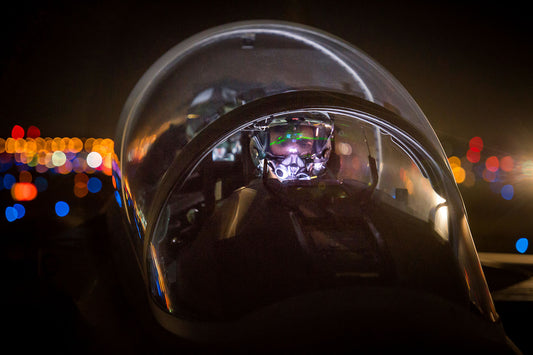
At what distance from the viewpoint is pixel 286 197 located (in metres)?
1.90

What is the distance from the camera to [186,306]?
1.74 meters

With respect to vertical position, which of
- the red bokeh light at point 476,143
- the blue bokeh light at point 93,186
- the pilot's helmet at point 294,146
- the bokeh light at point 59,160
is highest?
the pilot's helmet at point 294,146

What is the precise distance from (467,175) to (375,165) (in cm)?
1586

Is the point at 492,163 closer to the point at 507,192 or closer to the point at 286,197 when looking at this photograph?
the point at 507,192

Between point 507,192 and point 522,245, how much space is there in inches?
267

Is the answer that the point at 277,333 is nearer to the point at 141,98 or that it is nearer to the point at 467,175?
the point at 141,98

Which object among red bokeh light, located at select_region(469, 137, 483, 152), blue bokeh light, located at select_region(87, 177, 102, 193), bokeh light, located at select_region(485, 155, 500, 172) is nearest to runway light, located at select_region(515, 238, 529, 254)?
red bokeh light, located at select_region(469, 137, 483, 152)

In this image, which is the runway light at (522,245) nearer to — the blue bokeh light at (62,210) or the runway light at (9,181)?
the blue bokeh light at (62,210)

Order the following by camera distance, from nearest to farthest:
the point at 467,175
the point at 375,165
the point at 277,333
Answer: the point at 277,333
the point at 375,165
the point at 467,175

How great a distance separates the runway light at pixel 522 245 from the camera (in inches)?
296

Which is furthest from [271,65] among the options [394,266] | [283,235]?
[394,266]

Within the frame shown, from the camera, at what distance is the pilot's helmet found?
2168 mm

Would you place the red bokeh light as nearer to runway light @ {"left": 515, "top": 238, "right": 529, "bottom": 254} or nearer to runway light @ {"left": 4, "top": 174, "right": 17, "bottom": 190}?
runway light @ {"left": 515, "top": 238, "right": 529, "bottom": 254}

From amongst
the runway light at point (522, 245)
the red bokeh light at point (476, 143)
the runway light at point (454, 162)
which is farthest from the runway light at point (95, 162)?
the runway light at point (522, 245)
